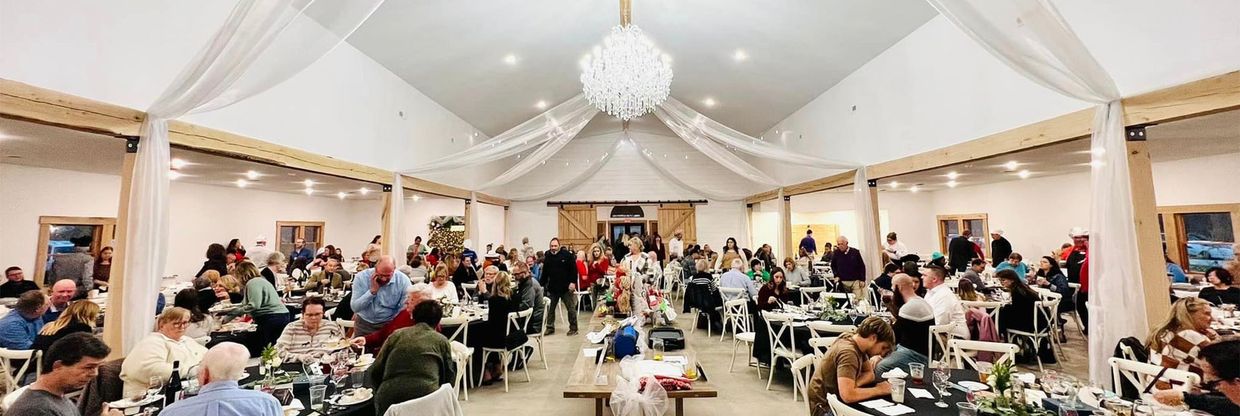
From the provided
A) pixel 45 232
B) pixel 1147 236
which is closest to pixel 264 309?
pixel 45 232

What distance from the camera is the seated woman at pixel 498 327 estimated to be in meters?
4.86

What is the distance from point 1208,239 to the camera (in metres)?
7.44

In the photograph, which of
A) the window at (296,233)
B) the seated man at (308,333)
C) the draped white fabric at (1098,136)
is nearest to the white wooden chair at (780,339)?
the draped white fabric at (1098,136)

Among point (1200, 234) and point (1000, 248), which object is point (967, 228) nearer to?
point (1000, 248)

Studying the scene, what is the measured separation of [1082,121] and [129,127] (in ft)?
24.1

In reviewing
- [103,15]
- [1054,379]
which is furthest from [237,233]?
[1054,379]

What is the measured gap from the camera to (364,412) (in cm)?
278

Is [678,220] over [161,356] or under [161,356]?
over

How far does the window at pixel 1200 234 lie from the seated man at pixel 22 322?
47.5 feet

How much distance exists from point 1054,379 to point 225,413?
13.4 feet

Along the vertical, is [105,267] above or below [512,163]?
below

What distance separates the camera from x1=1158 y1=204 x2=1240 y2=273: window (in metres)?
7.14

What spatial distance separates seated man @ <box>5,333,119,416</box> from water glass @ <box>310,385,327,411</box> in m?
0.74

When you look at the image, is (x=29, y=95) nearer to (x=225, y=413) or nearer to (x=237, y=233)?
(x=225, y=413)
